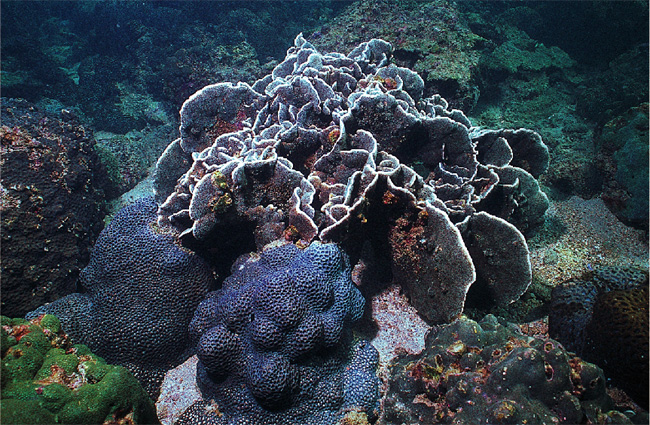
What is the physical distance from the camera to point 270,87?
183 inches

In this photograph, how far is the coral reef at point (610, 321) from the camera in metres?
2.40

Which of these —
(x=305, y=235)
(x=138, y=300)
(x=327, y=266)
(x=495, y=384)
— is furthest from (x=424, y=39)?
(x=138, y=300)

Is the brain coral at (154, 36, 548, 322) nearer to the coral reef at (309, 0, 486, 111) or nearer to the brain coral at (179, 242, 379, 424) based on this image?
the brain coral at (179, 242, 379, 424)

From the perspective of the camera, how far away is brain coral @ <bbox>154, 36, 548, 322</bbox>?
3.08 meters

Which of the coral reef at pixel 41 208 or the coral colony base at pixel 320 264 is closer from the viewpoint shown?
the coral colony base at pixel 320 264

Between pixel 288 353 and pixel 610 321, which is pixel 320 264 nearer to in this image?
pixel 288 353

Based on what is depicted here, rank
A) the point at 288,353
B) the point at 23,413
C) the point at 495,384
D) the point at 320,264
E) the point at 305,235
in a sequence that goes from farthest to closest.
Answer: the point at 305,235 → the point at 320,264 → the point at 288,353 → the point at 495,384 → the point at 23,413

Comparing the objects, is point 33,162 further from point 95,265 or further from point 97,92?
point 97,92

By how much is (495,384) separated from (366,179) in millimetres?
1986

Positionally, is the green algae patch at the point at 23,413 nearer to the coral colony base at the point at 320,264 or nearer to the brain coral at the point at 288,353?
the coral colony base at the point at 320,264

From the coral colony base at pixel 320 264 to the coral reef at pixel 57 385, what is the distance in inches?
2.1

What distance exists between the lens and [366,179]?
319 cm

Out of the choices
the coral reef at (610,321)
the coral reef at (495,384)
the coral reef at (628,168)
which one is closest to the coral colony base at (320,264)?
the coral reef at (495,384)

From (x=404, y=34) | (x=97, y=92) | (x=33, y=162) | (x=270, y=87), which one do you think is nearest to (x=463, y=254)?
(x=270, y=87)
